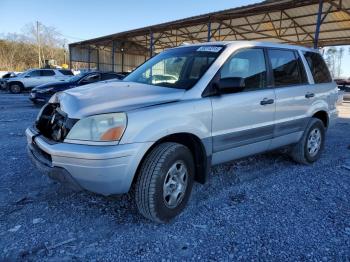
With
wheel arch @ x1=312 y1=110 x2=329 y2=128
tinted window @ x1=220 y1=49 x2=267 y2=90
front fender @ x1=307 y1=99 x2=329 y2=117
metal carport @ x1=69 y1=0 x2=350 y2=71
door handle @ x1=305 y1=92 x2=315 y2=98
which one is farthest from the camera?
metal carport @ x1=69 y1=0 x2=350 y2=71

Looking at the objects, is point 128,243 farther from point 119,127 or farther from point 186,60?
point 186,60

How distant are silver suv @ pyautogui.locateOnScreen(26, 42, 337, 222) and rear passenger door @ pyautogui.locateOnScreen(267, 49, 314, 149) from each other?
0.01 m

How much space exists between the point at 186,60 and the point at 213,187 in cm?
162

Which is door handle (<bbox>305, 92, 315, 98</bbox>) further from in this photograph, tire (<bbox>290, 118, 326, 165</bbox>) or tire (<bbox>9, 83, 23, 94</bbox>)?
tire (<bbox>9, 83, 23, 94</bbox>)

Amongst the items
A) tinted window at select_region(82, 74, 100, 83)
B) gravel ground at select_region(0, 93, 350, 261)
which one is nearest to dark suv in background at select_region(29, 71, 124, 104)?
tinted window at select_region(82, 74, 100, 83)

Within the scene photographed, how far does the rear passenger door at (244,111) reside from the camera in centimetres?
341

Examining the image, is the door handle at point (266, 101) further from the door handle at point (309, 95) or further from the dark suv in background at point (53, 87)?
the dark suv in background at point (53, 87)

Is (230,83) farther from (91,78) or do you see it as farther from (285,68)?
(91,78)

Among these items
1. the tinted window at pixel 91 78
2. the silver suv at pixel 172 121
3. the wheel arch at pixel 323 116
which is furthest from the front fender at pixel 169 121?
the tinted window at pixel 91 78

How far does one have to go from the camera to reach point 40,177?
4.17 metres

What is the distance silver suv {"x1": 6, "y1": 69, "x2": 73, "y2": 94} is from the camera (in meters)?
19.9

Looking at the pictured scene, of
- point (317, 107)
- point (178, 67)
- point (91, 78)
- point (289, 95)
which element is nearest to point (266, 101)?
point (289, 95)

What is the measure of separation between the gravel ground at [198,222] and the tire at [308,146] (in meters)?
0.43

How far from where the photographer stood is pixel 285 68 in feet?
14.4
